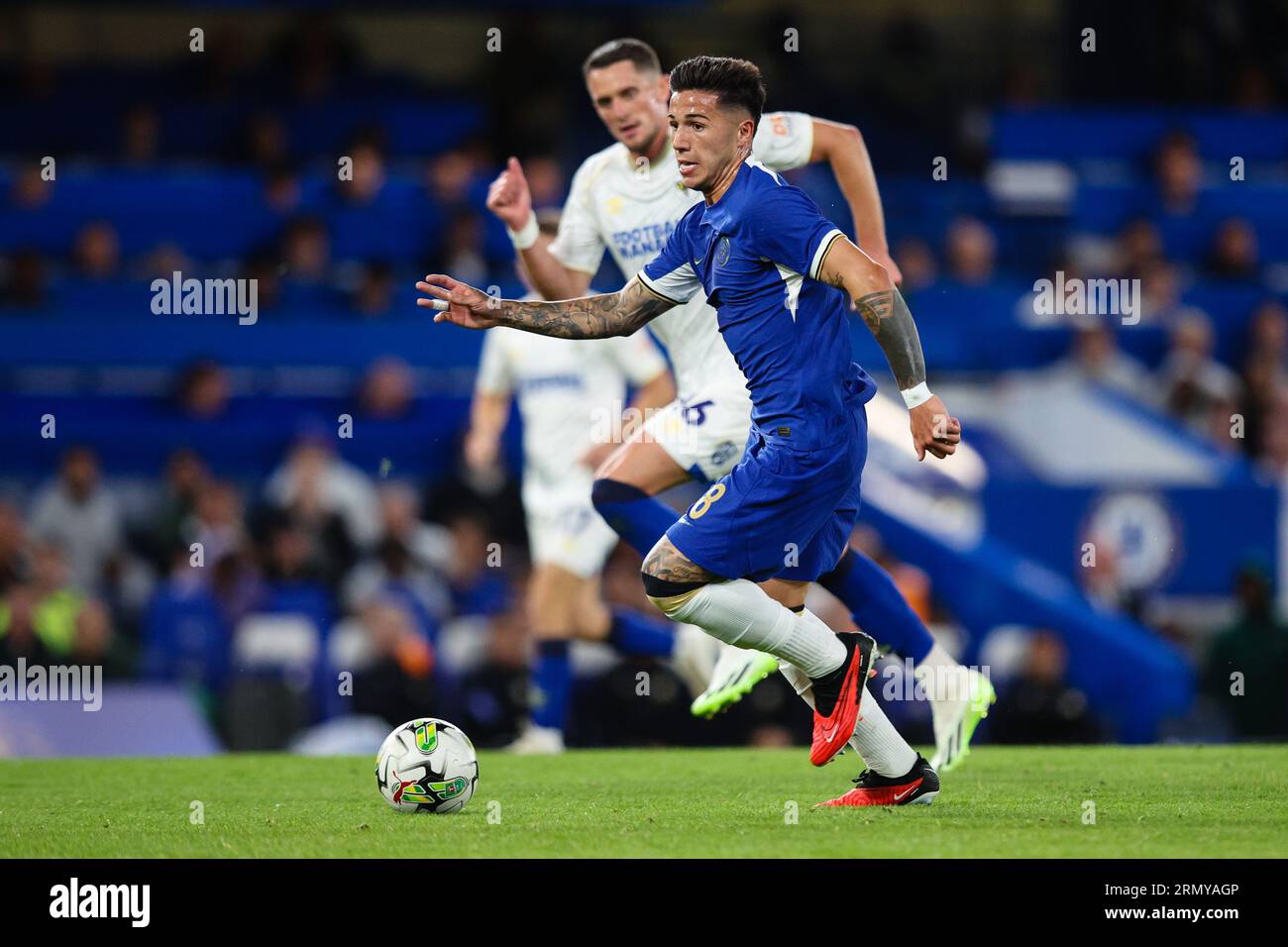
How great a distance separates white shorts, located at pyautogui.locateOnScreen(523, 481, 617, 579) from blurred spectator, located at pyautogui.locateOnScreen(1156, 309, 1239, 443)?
658 cm

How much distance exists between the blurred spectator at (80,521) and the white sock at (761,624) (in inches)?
307

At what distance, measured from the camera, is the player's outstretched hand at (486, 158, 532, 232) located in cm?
707

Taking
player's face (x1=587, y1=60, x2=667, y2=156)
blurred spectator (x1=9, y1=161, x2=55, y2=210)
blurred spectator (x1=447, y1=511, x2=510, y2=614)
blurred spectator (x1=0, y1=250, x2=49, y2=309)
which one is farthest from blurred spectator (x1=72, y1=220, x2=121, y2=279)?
player's face (x1=587, y1=60, x2=667, y2=156)

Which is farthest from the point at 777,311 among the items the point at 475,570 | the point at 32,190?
the point at 32,190

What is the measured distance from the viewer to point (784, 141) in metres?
7.29

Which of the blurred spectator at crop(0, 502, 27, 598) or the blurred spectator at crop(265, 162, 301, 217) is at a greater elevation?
the blurred spectator at crop(265, 162, 301, 217)

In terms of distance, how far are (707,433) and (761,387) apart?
139cm

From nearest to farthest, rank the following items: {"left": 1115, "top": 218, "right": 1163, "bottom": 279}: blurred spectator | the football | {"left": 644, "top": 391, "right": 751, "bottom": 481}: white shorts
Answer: the football < {"left": 644, "top": 391, "right": 751, "bottom": 481}: white shorts < {"left": 1115, "top": 218, "right": 1163, "bottom": 279}: blurred spectator

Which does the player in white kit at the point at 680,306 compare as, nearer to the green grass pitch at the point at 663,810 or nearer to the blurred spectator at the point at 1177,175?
the green grass pitch at the point at 663,810

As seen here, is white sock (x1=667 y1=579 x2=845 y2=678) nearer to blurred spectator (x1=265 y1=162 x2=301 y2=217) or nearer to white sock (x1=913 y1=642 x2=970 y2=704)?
white sock (x1=913 y1=642 x2=970 y2=704)

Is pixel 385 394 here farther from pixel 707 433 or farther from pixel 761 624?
pixel 761 624

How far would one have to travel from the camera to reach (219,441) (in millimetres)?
13562

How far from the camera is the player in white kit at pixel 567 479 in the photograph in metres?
9.48
